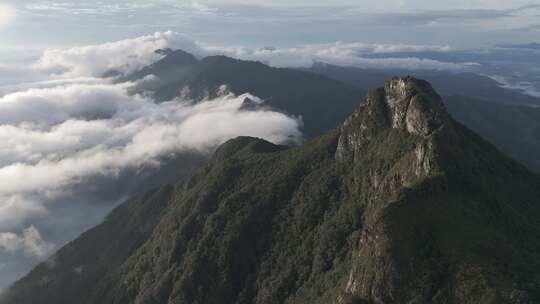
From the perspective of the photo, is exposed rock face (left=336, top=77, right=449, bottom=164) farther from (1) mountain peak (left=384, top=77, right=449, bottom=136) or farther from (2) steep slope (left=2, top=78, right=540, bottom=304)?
(2) steep slope (left=2, top=78, right=540, bottom=304)

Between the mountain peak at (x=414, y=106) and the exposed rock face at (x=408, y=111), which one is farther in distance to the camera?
the mountain peak at (x=414, y=106)

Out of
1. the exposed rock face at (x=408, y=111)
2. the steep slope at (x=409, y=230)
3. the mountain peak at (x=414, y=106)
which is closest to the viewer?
the steep slope at (x=409, y=230)

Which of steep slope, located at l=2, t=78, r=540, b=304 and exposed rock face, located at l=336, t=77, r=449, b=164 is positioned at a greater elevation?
exposed rock face, located at l=336, t=77, r=449, b=164

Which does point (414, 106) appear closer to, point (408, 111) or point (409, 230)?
point (408, 111)

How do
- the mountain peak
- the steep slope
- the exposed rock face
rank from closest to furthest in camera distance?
the steep slope < the exposed rock face < the mountain peak

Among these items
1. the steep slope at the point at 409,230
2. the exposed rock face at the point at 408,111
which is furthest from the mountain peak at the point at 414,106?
the steep slope at the point at 409,230

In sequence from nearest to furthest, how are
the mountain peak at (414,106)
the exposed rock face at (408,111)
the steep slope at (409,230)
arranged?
the steep slope at (409,230), the exposed rock face at (408,111), the mountain peak at (414,106)

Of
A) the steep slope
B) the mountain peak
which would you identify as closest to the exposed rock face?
the mountain peak

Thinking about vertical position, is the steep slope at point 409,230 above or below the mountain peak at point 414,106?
below

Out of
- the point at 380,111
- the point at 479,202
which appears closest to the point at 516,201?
the point at 479,202

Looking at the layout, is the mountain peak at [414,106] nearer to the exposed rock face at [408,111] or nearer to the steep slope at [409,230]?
the exposed rock face at [408,111]

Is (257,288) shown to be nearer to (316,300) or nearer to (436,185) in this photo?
(316,300)
